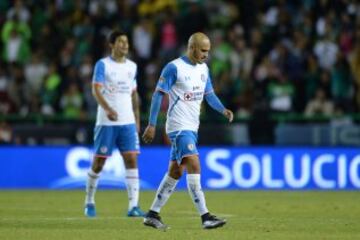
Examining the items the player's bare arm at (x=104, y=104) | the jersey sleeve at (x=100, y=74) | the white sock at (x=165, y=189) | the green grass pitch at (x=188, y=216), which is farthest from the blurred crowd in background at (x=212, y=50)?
the white sock at (x=165, y=189)

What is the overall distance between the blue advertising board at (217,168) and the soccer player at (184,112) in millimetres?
9079

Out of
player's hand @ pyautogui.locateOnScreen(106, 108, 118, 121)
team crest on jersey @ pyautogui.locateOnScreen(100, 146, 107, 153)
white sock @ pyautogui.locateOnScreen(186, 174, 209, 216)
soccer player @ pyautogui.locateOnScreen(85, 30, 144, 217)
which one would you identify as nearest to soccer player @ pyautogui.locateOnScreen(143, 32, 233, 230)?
white sock @ pyautogui.locateOnScreen(186, 174, 209, 216)

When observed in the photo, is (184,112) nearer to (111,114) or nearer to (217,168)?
(111,114)

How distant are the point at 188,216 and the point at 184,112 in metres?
2.65

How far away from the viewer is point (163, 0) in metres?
26.4

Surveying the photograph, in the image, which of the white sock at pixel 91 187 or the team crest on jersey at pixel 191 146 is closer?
the team crest on jersey at pixel 191 146

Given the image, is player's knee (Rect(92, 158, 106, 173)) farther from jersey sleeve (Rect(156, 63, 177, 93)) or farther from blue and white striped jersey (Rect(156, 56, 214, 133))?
jersey sleeve (Rect(156, 63, 177, 93))

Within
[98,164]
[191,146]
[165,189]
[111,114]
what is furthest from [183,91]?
[98,164]

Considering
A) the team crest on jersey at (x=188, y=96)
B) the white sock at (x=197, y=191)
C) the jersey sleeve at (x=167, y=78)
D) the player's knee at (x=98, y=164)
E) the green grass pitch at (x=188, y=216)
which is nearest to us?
the green grass pitch at (x=188, y=216)

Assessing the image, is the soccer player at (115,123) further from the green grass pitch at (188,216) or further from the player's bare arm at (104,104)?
the green grass pitch at (188,216)

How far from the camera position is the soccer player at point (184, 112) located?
1288 centimetres

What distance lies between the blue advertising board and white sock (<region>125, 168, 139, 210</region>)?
267 inches

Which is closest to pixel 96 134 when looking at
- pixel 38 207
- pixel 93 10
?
pixel 38 207

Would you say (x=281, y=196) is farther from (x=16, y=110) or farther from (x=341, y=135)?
(x=16, y=110)
